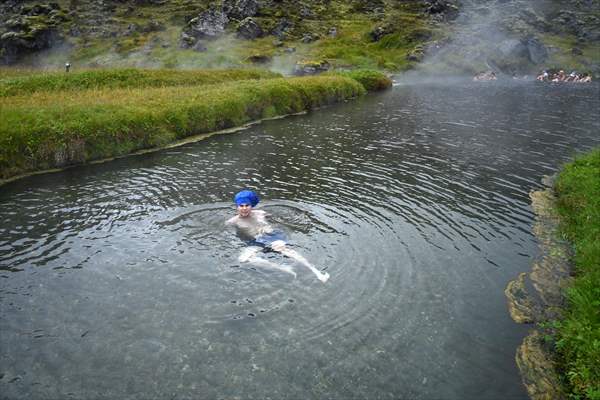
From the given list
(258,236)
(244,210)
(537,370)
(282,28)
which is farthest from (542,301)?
(282,28)

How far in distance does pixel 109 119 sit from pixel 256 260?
21.2m

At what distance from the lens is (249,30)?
134m

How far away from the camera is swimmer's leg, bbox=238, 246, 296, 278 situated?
1480 cm

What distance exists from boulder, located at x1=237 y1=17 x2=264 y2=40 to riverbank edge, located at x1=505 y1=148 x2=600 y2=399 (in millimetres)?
127468

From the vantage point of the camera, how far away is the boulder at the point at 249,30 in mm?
133625

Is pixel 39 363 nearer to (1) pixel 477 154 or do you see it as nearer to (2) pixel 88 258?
(2) pixel 88 258

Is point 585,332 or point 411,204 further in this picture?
point 411,204

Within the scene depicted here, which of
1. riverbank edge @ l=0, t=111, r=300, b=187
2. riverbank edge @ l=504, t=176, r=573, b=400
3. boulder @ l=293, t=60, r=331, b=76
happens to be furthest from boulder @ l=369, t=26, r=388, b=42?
riverbank edge @ l=504, t=176, r=573, b=400

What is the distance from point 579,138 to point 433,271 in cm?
3322

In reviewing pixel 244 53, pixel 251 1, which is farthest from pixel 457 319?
pixel 251 1

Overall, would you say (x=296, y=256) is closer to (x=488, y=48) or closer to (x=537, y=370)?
(x=537, y=370)

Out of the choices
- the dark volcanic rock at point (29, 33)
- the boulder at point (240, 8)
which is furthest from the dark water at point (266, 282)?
the boulder at point (240, 8)

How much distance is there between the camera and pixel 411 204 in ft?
71.3

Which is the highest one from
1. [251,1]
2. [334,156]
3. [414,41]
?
[251,1]
